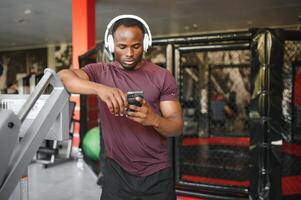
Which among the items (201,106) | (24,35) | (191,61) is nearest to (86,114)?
(201,106)

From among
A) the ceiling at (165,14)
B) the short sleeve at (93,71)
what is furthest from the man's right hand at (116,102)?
the ceiling at (165,14)

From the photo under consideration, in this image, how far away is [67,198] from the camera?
3451 millimetres

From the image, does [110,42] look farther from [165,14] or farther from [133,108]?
[165,14]

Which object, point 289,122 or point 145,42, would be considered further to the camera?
point 289,122

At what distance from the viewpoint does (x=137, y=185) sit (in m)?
1.40

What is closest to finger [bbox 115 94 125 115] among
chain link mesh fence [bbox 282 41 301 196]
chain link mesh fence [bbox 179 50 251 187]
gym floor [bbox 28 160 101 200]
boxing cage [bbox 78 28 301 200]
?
boxing cage [bbox 78 28 301 200]

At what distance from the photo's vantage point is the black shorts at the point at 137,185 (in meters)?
1.40

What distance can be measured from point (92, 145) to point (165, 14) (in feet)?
15.6

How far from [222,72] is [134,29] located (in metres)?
8.79

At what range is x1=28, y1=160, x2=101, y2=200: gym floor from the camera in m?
3.55

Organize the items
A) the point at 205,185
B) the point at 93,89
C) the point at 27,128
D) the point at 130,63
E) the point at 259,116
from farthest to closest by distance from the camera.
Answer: the point at 205,185 → the point at 259,116 → the point at 130,63 → the point at 93,89 → the point at 27,128

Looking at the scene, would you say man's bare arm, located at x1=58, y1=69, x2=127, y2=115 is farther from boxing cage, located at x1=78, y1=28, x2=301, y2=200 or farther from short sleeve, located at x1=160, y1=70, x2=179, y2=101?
boxing cage, located at x1=78, y1=28, x2=301, y2=200

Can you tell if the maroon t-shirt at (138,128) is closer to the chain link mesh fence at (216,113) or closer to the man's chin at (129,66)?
the man's chin at (129,66)

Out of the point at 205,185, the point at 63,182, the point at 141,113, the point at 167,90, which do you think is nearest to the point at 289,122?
the point at 205,185
